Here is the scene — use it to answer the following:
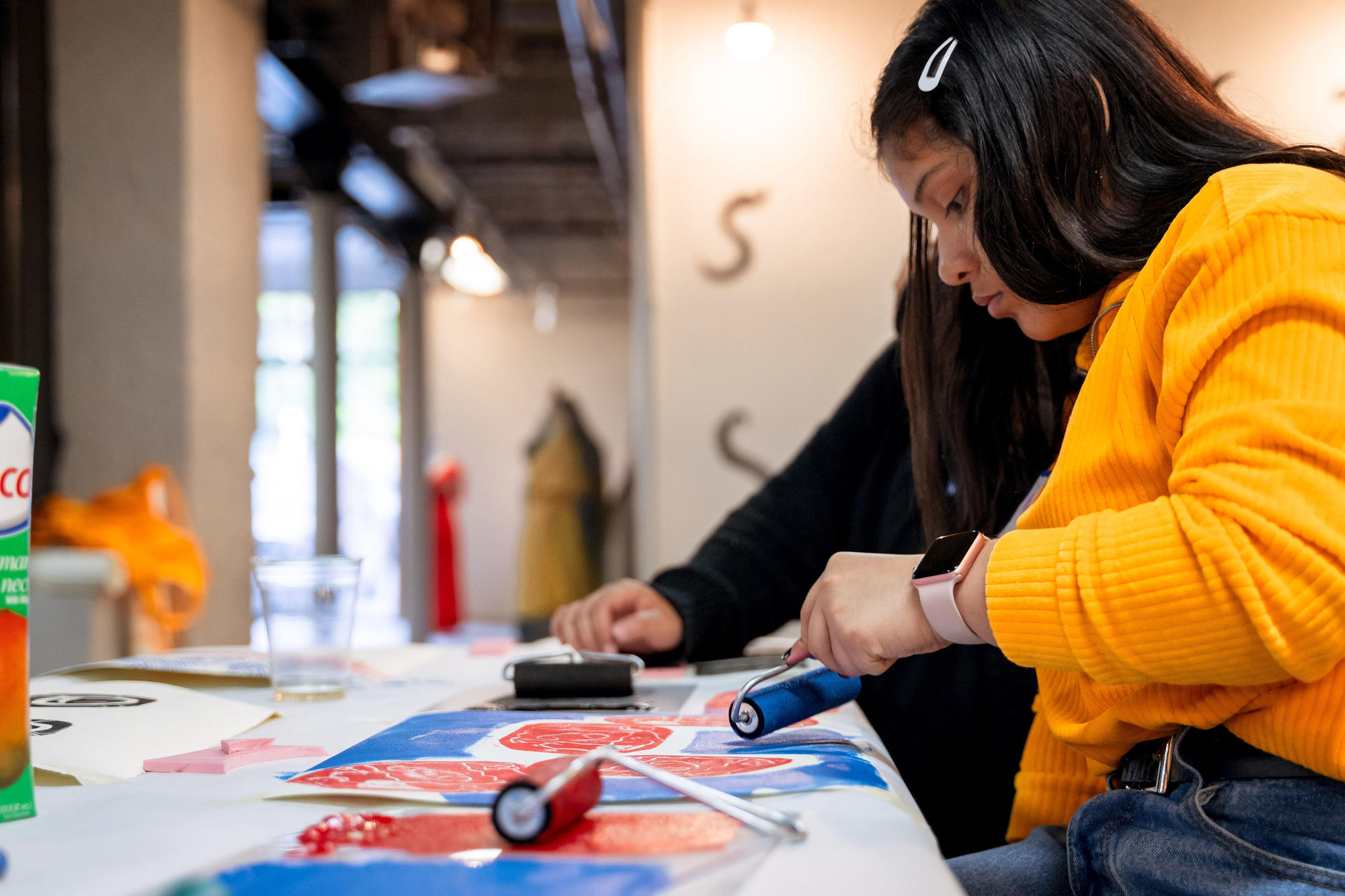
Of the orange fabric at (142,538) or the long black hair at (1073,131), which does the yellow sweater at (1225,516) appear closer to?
the long black hair at (1073,131)

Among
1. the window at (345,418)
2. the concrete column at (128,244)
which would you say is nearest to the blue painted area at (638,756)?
the concrete column at (128,244)

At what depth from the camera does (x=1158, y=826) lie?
2.13 feet

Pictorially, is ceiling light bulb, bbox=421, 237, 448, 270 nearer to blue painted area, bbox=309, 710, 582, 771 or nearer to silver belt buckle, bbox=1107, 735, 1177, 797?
blue painted area, bbox=309, 710, 582, 771

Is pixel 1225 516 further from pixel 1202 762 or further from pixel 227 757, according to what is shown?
pixel 227 757

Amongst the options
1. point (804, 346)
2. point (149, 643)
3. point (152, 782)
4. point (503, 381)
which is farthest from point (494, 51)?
point (503, 381)

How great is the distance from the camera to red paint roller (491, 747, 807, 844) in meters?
0.48

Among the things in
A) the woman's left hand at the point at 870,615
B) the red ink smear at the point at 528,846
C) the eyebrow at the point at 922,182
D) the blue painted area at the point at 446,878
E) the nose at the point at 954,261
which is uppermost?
the eyebrow at the point at 922,182

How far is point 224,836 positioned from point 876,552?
946mm

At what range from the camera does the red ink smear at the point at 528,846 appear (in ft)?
1.56

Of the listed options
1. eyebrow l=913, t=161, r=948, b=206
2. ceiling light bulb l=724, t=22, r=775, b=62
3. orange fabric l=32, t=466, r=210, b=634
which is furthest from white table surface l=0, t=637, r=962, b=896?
ceiling light bulb l=724, t=22, r=775, b=62

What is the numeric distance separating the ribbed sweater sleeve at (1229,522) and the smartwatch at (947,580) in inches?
1.3

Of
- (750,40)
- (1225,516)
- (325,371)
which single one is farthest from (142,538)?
(325,371)

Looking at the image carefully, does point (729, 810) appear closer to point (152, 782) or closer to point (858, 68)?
point (152, 782)

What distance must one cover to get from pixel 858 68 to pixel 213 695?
266 centimetres
